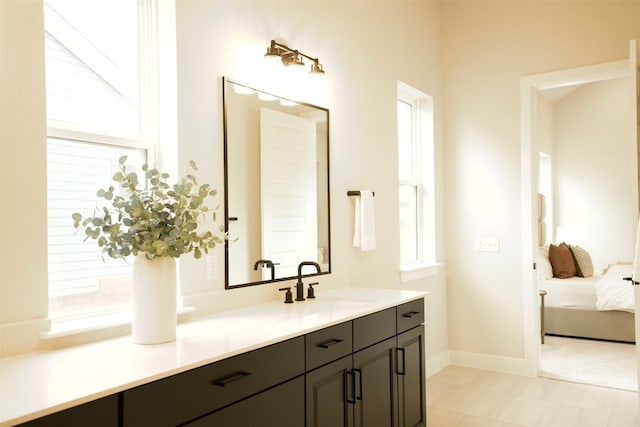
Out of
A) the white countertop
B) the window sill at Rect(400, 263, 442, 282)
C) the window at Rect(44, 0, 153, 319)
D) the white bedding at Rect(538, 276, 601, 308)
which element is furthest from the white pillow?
the window at Rect(44, 0, 153, 319)

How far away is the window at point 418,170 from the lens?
168 inches

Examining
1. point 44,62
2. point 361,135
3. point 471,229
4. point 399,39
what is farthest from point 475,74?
point 44,62

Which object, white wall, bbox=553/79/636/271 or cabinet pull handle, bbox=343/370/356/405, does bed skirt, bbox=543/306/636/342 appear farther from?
cabinet pull handle, bbox=343/370/356/405

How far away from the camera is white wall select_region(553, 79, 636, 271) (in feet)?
23.4

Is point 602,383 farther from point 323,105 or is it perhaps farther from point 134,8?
point 134,8

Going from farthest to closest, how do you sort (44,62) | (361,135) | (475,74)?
(475,74), (361,135), (44,62)

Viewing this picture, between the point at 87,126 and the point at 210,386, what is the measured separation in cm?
108

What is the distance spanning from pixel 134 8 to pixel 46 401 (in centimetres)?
163

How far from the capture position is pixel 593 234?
736 cm

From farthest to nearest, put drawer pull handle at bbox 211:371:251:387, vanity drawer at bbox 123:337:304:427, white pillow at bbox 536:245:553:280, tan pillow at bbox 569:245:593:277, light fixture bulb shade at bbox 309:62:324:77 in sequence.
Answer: tan pillow at bbox 569:245:593:277, white pillow at bbox 536:245:553:280, light fixture bulb shade at bbox 309:62:324:77, drawer pull handle at bbox 211:371:251:387, vanity drawer at bbox 123:337:304:427

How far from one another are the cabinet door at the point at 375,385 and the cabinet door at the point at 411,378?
85mm

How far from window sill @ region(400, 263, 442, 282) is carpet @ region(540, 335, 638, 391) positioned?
1.20 m

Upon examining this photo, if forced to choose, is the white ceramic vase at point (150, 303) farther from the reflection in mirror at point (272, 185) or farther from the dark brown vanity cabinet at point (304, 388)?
the reflection in mirror at point (272, 185)

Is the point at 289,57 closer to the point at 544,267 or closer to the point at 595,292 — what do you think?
the point at 595,292
